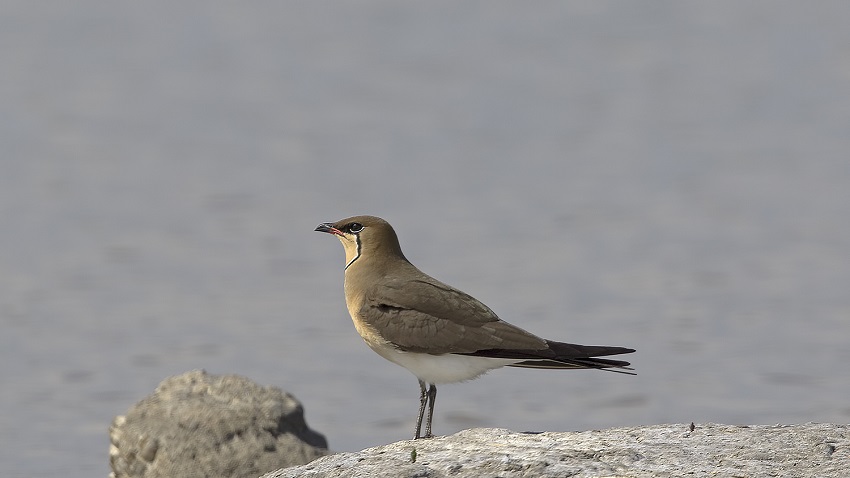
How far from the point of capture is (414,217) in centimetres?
2461

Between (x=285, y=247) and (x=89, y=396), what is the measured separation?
6.13 metres

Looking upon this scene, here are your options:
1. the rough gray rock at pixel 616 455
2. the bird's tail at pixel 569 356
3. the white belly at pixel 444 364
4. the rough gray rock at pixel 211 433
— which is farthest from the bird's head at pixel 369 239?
the rough gray rock at pixel 211 433

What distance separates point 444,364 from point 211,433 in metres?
3.12

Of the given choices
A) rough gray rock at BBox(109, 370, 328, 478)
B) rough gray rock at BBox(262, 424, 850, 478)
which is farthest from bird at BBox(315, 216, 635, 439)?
rough gray rock at BBox(109, 370, 328, 478)

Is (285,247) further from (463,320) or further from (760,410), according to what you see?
(463,320)

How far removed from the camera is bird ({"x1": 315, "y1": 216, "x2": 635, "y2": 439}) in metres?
9.67

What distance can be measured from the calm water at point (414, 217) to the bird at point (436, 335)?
20.5ft

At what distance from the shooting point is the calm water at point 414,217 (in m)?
18.5

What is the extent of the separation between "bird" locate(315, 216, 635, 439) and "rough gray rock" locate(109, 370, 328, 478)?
2288 millimetres

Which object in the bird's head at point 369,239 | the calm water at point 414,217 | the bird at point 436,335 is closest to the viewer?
the bird at point 436,335

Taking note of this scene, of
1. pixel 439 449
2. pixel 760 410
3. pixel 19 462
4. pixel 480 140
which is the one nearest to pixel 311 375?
pixel 19 462

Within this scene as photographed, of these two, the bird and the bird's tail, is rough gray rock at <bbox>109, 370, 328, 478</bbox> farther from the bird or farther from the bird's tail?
the bird's tail

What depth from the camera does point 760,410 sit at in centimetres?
1766

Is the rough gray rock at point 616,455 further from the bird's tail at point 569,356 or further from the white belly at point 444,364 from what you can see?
the white belly at point 444,364
